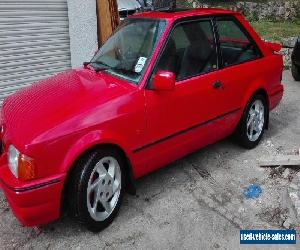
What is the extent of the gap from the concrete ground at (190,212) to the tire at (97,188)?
162mm

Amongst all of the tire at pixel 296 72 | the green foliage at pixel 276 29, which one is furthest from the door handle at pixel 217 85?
the green foliage at pixel 276 29

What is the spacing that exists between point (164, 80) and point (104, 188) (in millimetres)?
1082

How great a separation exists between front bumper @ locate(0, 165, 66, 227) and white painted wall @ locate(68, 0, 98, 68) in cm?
408

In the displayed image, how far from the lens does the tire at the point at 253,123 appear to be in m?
4.68

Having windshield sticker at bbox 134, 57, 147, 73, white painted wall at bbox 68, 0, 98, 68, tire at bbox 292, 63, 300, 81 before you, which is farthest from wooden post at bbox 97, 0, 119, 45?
tire at bbox 292, 63, 300, 81

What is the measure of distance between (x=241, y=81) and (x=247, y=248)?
1.98 metres

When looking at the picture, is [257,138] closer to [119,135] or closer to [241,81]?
[241,81]

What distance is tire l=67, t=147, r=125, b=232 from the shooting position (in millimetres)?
3109

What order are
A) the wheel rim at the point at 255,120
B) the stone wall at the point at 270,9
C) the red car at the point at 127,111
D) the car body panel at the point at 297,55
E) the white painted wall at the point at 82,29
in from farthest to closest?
the stone wall at the point at 270,9 < the car body panel at the point at 297,55 < the white painted wall at the point at 82,29 < the wheel rim at the point at 255,120 < the red car at the point at 127,111

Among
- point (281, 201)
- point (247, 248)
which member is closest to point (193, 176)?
point (281, 201)

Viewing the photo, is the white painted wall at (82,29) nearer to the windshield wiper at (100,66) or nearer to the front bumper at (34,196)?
the windshield wiper at (100,66)

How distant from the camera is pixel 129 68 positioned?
3684 millimetres

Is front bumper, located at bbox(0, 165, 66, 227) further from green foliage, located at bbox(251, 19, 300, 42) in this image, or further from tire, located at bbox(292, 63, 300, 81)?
green foliage, located at bbox(251, 19, 300, 42)

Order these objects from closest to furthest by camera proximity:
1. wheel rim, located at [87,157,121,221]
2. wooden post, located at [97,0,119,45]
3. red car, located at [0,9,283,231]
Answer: red car, located at [0,9,283,231], wheel rim, located at [87,157,121,221], wooden post, located at [97,0,119,45]
